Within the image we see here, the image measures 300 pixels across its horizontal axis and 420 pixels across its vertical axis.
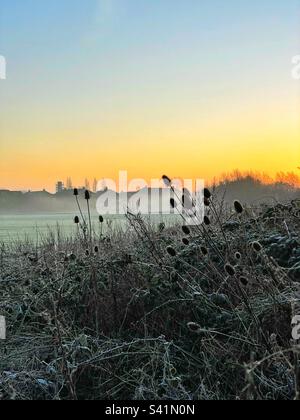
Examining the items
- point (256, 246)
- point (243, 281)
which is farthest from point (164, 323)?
point (256, 246)

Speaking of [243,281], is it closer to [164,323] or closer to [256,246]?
[256,246]

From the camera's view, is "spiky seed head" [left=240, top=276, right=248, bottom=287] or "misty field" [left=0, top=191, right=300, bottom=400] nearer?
"misty field" [left=0, top=191, right=300, bottom=400]

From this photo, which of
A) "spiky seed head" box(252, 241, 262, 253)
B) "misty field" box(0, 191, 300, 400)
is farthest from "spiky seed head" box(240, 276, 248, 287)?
"spiky seed head" box(252, 241, 262, 253)

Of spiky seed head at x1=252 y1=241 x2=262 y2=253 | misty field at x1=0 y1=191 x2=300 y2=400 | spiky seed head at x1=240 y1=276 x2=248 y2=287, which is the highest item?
spiky seed head at x1=252 y1=241 x2=262 y2=253

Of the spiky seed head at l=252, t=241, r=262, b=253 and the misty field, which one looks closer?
the misty field

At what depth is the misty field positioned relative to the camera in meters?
2.86

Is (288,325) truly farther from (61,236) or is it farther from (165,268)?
(61,236)

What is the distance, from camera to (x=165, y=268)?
4.10 m

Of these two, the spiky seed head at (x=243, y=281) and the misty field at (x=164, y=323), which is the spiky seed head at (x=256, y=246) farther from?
the spiky seed head at (x=243, y=281)

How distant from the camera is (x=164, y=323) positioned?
3643 mm

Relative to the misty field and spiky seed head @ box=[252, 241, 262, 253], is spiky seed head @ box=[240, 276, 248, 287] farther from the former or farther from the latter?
spiky seed head @ box=[252, 241, 262, 253]

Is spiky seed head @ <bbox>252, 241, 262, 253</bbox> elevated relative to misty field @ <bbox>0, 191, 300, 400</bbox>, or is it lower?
elevated

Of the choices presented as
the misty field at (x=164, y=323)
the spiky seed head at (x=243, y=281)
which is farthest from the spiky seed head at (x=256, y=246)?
the spiky seed head at (x=243, y=281)
